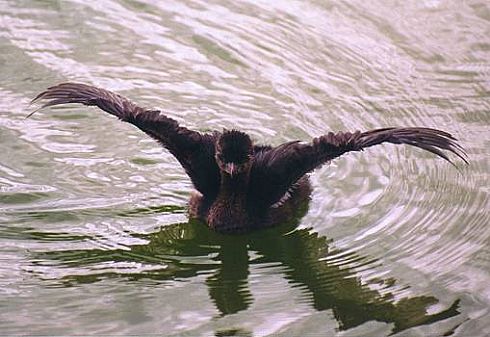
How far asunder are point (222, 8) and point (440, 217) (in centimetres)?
431

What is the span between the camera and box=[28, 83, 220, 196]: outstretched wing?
28.2ft

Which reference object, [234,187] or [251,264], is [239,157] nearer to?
[234,187]

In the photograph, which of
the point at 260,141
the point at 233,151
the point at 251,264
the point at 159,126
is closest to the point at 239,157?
the point at 233,151

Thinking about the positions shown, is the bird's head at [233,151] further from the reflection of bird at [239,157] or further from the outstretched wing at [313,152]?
the outstretched wing at [313,152]

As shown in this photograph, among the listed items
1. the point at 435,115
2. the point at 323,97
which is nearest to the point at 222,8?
the point at 323,97

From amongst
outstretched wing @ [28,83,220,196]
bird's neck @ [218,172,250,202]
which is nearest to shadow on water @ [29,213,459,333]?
bird's neck @ [218,172,250,202]

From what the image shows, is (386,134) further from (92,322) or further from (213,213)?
(92,322)

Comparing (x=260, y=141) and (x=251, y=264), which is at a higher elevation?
(x=260, y=141)

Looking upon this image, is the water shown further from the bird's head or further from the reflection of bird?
the bird's head

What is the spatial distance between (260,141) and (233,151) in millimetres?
1735

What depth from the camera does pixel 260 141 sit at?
10102 millimetres

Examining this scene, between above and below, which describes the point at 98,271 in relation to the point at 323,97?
below

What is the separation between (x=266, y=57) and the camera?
11531 mm

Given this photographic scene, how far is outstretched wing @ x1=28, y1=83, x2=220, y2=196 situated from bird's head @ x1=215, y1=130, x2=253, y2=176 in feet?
1.15
